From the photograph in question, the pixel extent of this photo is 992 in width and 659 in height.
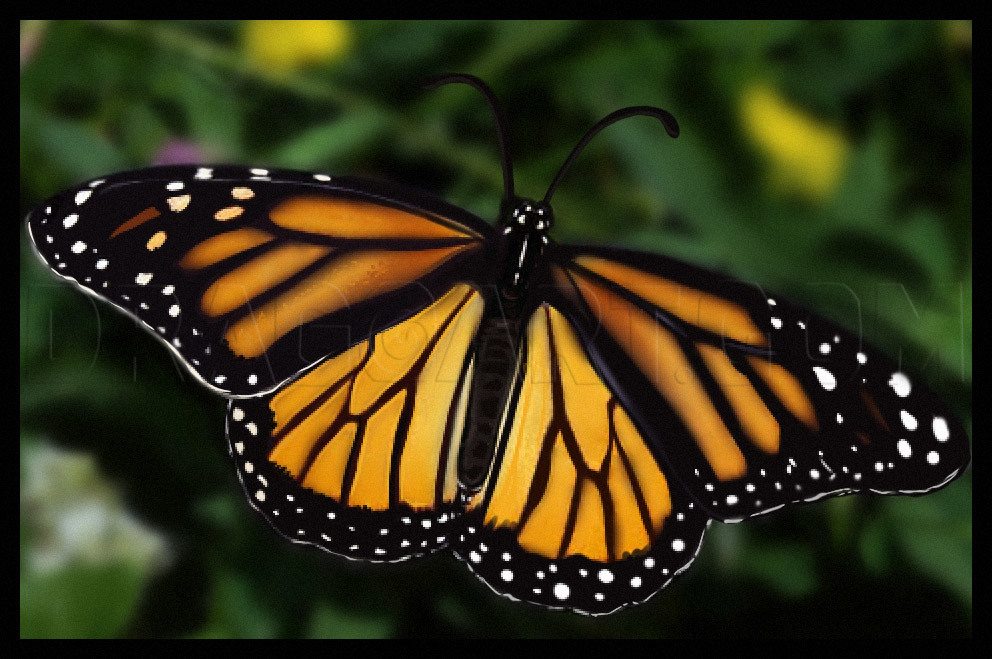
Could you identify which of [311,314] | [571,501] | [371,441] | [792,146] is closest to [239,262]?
[311,314]

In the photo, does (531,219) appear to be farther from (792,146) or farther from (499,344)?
(792,146)

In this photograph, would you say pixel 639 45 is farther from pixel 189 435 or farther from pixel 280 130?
pixel 189 435

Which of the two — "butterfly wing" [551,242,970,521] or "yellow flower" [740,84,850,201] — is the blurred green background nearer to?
"yellow flower" [740,84,850,201]

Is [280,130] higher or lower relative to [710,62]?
lower

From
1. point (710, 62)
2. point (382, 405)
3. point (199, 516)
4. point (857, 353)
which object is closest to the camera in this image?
point (857, 353)

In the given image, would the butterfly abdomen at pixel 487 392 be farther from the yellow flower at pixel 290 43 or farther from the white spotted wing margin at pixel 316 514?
the yellow flower at pixel 290 43

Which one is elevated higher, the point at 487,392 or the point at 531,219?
the point at 531,219

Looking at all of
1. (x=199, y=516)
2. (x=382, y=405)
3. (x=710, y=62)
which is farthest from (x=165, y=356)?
(x=710, y=62)
